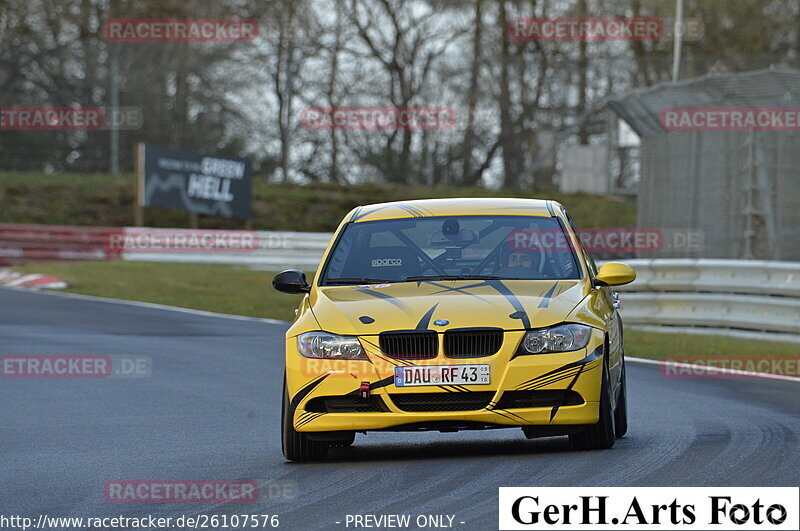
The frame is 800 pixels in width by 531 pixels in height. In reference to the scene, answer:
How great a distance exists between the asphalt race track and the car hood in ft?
2.46

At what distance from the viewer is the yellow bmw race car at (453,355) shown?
8.19 meters

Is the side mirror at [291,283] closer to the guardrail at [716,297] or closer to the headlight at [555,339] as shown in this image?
the headlight at [555,339]

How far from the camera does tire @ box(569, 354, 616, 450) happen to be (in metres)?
8.43

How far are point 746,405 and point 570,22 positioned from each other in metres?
34.8

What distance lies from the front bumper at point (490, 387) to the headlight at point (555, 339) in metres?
0.04

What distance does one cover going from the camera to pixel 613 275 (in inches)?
362

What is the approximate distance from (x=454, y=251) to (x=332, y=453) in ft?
4.63

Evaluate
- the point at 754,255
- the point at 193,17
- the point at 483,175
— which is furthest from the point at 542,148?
the point at 754,255

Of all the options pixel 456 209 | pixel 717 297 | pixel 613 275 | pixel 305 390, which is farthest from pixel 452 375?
pixel 717 297

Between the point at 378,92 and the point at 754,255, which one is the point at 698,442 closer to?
the point at 754,255

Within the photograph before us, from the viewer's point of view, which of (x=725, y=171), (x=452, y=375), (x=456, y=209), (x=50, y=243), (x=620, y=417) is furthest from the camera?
(x=50, y=243)

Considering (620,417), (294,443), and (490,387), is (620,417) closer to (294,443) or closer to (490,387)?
(490,387)

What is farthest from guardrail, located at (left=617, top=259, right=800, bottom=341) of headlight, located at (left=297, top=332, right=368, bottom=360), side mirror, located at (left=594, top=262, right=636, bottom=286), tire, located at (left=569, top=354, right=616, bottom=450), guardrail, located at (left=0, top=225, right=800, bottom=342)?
headlight, located at (left=297, top=332, right=368, bottom=360)

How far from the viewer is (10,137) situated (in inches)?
1362
